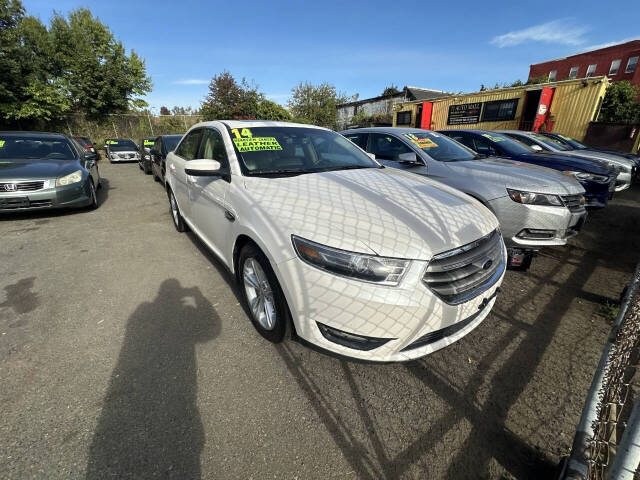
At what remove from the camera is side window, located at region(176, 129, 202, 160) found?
3482mm

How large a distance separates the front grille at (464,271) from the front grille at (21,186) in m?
6.15

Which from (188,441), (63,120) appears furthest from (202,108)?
(188,441)

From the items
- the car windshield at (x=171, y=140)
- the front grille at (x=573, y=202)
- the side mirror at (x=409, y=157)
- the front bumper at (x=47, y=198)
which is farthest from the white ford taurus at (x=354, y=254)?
the car windshield at (x=171, y=140)

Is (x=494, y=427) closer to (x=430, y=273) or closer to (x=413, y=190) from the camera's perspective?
(x=430, y=273)

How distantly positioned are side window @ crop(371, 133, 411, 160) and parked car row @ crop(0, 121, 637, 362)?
0.47 meters

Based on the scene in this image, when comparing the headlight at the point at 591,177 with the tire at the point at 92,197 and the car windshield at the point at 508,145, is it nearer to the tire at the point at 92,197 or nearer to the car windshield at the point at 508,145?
the car windshield at the point at 508,145

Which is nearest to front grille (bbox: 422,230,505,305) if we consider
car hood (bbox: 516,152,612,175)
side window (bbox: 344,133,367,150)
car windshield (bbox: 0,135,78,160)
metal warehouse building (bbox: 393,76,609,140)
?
side window (bbox: 344,133,367,150)

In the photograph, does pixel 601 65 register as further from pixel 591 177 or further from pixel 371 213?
pixel 371 213

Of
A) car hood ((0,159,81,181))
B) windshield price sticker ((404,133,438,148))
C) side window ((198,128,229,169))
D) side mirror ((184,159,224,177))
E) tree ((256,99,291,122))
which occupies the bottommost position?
car hood ((0,159,81,181))

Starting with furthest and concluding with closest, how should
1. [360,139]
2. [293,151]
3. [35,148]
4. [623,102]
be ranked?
[623,102]
[35,148]
[360,139]
[293,151]

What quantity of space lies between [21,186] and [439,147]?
21.6ft

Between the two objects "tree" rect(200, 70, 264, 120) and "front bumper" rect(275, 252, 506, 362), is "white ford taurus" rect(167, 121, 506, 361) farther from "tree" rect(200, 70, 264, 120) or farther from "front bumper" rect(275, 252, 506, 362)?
"tree" rect(200, 70, 264, 120)

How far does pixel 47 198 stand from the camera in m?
4.78

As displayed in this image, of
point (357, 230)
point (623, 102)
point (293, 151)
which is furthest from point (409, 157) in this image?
point (623, 102)
